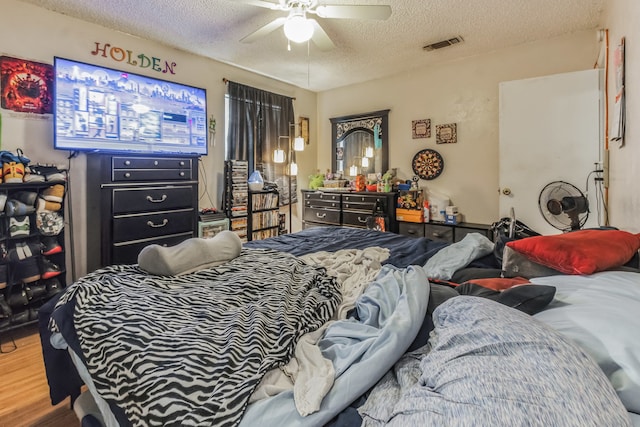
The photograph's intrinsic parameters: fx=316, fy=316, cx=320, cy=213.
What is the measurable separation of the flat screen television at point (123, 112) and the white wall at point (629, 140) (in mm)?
3382

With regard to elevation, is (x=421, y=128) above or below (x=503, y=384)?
above

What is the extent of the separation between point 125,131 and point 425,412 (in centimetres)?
327

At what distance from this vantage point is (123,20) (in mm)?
2805

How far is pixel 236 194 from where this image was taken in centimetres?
380

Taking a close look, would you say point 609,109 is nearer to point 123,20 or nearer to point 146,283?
point 146,283

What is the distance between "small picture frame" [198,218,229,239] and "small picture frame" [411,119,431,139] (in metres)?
2.63

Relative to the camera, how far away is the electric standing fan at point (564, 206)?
2361 mm

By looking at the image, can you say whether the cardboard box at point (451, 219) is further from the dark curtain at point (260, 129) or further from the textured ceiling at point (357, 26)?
the dark curtain at point (260, 129)

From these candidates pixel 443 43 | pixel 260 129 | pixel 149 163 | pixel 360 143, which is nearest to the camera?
pixel 149 163

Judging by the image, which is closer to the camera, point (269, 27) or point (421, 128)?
point (269, 27)

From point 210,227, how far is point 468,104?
3291 mm

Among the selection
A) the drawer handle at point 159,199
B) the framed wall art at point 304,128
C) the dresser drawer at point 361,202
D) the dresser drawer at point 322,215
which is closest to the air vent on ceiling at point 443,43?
the dresser drawer at point 361,202

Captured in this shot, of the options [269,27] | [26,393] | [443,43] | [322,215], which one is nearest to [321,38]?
[269,27]

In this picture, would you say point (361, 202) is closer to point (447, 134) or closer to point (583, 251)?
point (447, 134)
